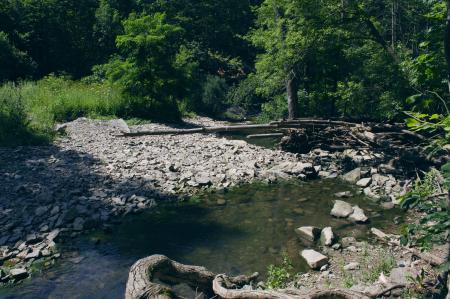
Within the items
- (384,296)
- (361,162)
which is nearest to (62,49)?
(361,162)

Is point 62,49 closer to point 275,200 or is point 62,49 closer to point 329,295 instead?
point 275,200

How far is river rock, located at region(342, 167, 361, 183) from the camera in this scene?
11688 mm

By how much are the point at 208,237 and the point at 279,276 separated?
92.4 inches

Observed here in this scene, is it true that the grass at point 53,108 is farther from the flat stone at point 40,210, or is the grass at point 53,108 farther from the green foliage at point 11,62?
the flat stone at point 40,210

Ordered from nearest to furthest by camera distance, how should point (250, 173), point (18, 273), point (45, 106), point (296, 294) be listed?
point (296, 294) → point (18, 273) → point (250, 173) → point (45, 106)

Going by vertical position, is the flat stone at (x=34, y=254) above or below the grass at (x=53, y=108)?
below

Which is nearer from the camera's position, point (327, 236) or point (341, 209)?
point (327, 236)

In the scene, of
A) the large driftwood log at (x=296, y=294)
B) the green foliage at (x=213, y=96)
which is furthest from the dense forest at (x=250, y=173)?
the green foliage at (x=213, y=96)

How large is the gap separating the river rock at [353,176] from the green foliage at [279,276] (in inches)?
220

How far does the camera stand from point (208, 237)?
8062 mm

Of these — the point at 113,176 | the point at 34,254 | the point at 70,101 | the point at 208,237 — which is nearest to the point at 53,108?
the point at 70,101

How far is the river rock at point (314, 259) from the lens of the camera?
22.0ft

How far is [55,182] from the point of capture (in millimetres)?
9867

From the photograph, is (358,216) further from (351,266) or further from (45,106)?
(45,106)
